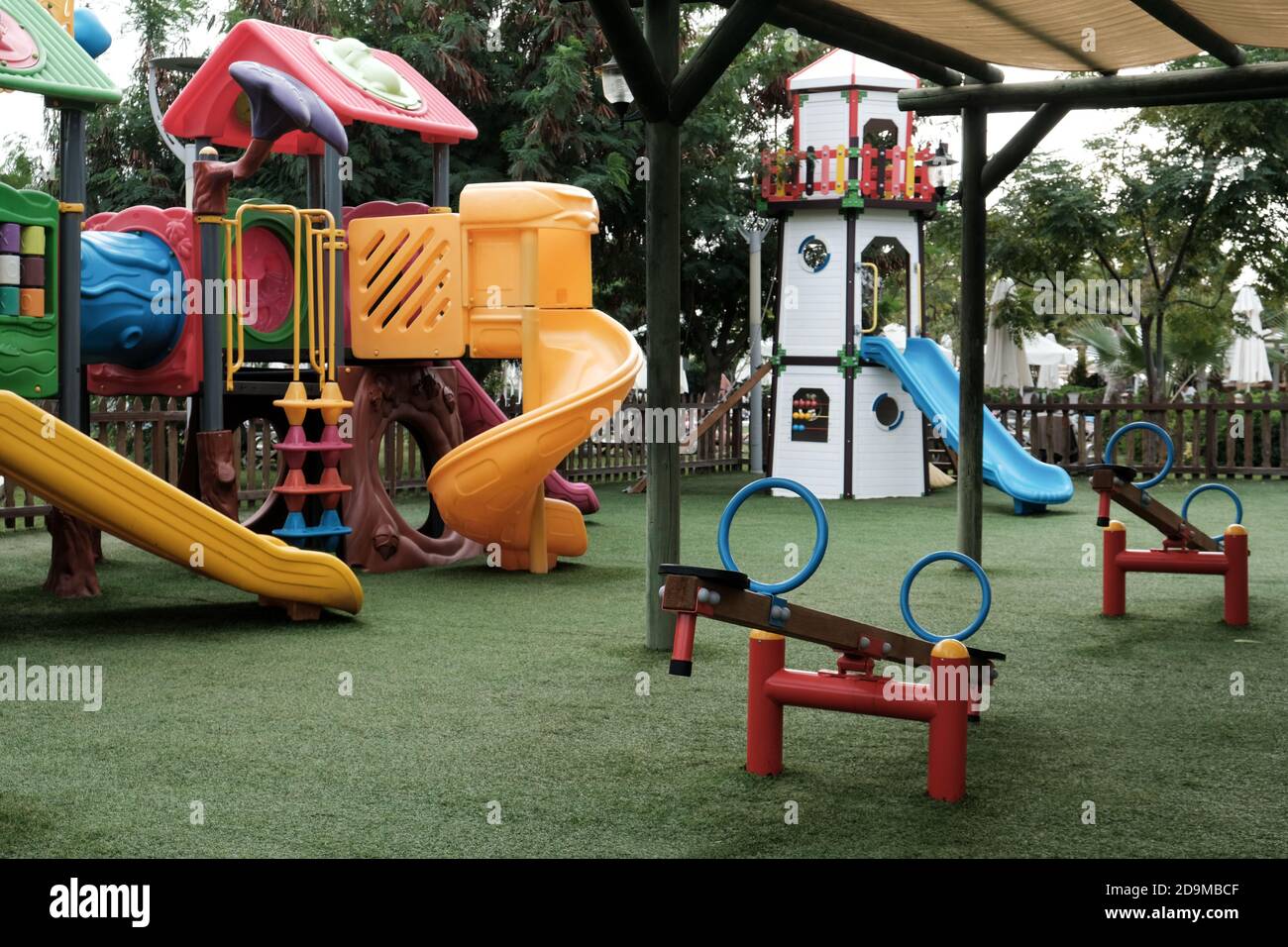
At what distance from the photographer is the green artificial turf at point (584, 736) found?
14.6 feet

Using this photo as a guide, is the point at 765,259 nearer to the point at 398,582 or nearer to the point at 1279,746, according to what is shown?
the point at 398,582

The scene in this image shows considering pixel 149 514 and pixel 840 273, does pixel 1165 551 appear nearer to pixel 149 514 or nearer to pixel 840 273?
pixel 149 514

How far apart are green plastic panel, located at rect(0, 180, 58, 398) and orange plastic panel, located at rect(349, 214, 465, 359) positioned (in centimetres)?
281

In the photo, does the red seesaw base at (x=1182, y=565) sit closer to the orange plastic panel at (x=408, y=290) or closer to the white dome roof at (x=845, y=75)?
the orange plastic panel at (x=408, y=290)

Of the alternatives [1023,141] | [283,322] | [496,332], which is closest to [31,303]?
[283,322]

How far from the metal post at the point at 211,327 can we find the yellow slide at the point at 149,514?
1.99 metres

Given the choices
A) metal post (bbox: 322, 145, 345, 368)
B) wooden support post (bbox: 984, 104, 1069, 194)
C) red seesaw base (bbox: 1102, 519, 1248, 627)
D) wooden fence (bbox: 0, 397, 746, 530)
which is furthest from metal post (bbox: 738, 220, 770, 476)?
red seesaw base (bbox: 1102, 519, 1248, 627)

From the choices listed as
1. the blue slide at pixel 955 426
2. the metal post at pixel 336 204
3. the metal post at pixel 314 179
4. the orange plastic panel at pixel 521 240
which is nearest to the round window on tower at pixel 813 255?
the blue slide at pixel 955 426

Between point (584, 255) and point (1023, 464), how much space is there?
7.15 m

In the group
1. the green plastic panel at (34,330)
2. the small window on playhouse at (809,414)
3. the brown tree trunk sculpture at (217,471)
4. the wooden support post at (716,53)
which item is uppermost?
the wooden support post at (716,53)

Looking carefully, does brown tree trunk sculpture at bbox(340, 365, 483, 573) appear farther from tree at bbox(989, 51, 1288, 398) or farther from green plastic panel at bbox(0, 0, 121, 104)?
tree at bbox(989, 51, 1288, 398)

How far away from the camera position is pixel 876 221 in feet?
59.1

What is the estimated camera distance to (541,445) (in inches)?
402
